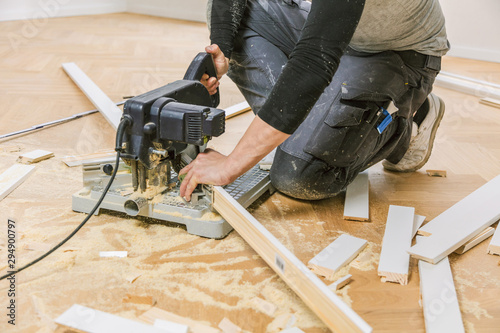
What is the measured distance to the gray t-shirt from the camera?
1.50 m

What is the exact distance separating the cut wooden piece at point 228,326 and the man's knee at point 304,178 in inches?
26.5

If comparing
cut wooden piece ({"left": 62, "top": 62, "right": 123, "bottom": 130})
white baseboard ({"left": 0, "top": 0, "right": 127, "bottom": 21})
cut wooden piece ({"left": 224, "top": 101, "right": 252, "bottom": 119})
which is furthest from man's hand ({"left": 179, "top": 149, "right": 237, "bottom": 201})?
white baseboard ({"left": 0, "top": 0, "right": 127, "bottom": 21})

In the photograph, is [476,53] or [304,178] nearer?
[304,178]

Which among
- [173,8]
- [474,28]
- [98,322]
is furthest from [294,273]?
[173,8]

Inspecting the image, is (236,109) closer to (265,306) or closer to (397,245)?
(397,245)

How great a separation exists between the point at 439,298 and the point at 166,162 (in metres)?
0.86

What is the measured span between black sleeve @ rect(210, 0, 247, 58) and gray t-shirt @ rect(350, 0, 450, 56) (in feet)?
1.60

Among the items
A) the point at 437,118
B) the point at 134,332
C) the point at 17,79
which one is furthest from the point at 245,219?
the point at 17,79

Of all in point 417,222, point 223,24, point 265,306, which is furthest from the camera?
point 223,24

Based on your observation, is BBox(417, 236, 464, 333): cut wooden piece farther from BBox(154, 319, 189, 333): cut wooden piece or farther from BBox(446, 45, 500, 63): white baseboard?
BBox(446, 45, 500, 63): white baseboard

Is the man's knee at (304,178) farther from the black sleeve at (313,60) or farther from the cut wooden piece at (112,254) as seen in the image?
the cut wooden piece at (112,254)

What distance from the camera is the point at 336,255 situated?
4.55 feet

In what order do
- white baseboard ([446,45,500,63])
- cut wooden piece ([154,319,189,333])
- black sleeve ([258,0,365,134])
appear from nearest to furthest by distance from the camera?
cut wooden piece ([154,319,189,333]) < black sleeve ([258,0,365,134]) < white baseboard ([446,45,500,63])

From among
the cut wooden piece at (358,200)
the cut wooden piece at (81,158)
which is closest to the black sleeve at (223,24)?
the cut wooden piece at (81,158)
